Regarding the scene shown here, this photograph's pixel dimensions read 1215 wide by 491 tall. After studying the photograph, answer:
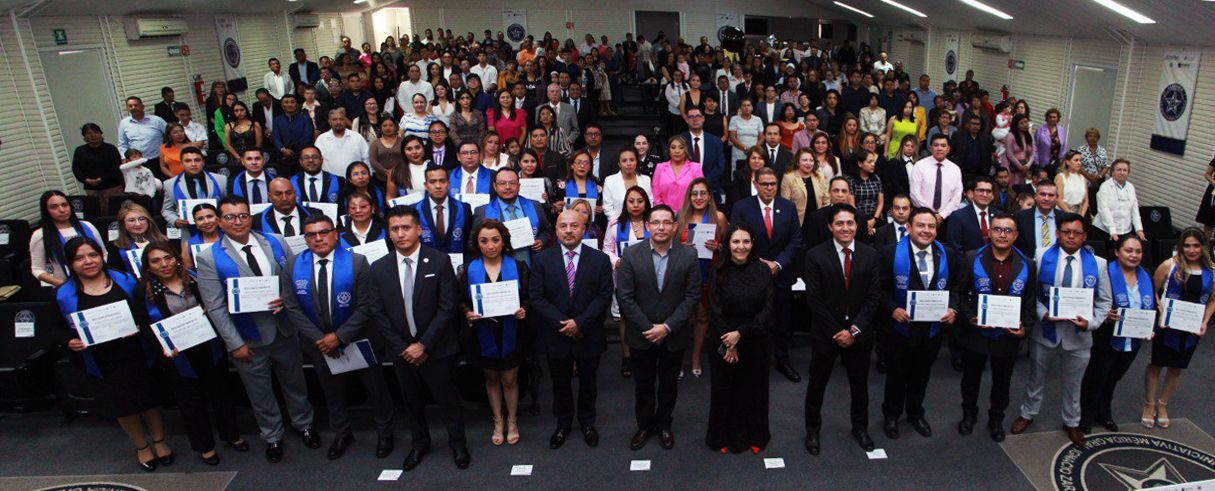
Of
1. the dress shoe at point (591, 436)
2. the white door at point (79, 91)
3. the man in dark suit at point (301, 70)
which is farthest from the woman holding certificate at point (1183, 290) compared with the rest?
the man in dark suit at point (301, 70)

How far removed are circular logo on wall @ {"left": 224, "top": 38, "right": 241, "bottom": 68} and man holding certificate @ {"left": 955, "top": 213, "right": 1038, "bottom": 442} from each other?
1301 centimetres

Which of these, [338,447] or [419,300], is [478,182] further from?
[338,447]

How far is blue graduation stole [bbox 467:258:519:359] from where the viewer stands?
4035 mm

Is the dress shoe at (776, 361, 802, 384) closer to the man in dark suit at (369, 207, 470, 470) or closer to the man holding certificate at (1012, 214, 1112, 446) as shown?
the man holding certificate at (1012, 214, 1112, 446)

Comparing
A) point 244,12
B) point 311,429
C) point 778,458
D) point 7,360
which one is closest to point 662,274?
point 778,458

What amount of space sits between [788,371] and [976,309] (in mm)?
1517

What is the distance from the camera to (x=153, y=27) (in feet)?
34.3

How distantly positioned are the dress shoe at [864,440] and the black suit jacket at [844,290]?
678 mm

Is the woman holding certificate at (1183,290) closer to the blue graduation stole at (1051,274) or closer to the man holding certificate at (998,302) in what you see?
the blue graduation stole at (1051,274)

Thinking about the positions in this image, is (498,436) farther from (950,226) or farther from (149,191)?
(149,191)

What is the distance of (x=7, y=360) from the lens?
498 cm

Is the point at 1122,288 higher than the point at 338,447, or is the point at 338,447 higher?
the point at 1122,288

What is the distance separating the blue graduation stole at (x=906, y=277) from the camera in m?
4.14

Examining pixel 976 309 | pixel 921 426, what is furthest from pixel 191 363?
pixel 976 309
